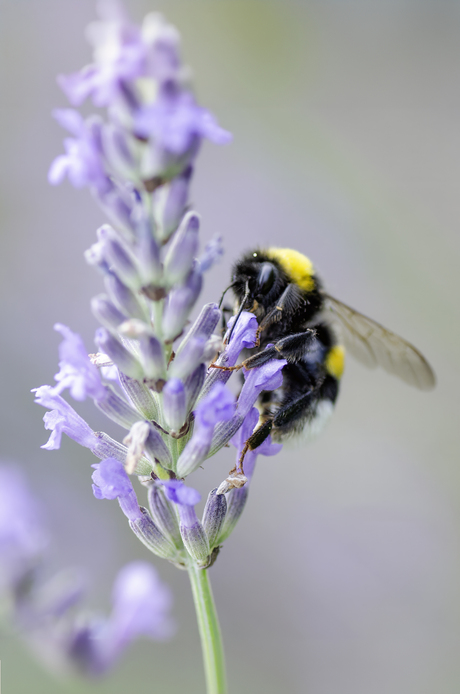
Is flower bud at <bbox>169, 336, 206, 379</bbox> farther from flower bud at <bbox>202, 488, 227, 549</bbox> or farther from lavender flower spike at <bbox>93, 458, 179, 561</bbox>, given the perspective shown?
flower bud at <bbox>202, 488, 227, 549</bbox>

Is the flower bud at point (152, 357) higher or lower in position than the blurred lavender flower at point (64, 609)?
higher

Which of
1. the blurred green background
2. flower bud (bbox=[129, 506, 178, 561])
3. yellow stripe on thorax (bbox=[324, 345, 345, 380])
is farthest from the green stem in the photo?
the blurred green background

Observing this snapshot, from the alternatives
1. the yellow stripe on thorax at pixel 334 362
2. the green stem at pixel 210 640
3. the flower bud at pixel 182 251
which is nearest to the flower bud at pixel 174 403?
the flower bud at pixel 182 251

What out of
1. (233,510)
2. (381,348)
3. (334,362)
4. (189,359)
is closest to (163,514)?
(233,510)

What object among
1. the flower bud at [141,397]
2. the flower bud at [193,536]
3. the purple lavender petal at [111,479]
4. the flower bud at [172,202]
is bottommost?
the flower bud at [193,536]

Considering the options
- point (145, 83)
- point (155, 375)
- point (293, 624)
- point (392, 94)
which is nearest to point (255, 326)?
point (155, 375)

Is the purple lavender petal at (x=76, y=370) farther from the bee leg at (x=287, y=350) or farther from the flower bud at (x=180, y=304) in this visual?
the bee leg at (x=287, y=350)

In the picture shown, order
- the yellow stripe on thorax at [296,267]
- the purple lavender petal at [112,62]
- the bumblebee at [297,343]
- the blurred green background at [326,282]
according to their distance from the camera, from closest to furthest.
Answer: the purple lavender petal at [112,62]
the bumblebee at [297,343]
the yellow stripe on thorax at [296,267]
the blurred green background at [326,282]
